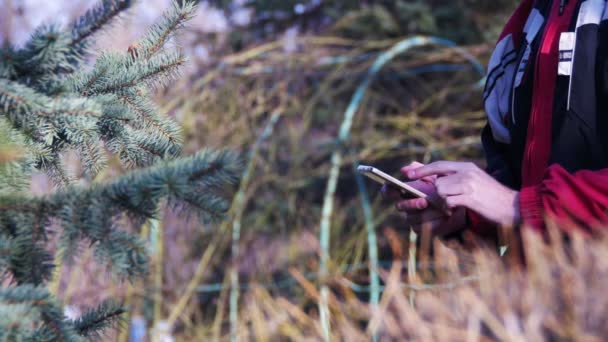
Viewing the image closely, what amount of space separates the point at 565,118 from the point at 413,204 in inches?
14.2

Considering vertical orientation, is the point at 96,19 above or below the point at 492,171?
above

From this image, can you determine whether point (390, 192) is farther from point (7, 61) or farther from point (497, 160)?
point (7, 61)

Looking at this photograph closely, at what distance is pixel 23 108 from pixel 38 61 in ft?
0.23

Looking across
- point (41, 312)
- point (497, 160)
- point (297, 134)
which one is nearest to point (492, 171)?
point (497, 160)

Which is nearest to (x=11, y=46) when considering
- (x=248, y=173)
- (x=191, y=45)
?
(x=248, y=173)

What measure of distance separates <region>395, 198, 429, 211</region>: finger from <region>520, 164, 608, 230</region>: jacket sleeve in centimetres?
29

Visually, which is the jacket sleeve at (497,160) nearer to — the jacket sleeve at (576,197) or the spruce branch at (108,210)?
the jacket sleeve at (576,197)

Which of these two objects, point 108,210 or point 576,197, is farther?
point 576,197

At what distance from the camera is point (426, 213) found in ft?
5.03

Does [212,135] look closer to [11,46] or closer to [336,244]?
[336,244]

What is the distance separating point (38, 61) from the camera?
0.98 meters

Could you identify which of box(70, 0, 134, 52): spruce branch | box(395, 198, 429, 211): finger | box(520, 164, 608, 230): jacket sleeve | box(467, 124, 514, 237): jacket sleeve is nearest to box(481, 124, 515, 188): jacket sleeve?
box(467, 124, 514, 237): jacket sleeve

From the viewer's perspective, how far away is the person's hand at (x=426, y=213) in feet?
4.87

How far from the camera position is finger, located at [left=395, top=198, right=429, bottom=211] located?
58.3 inches
